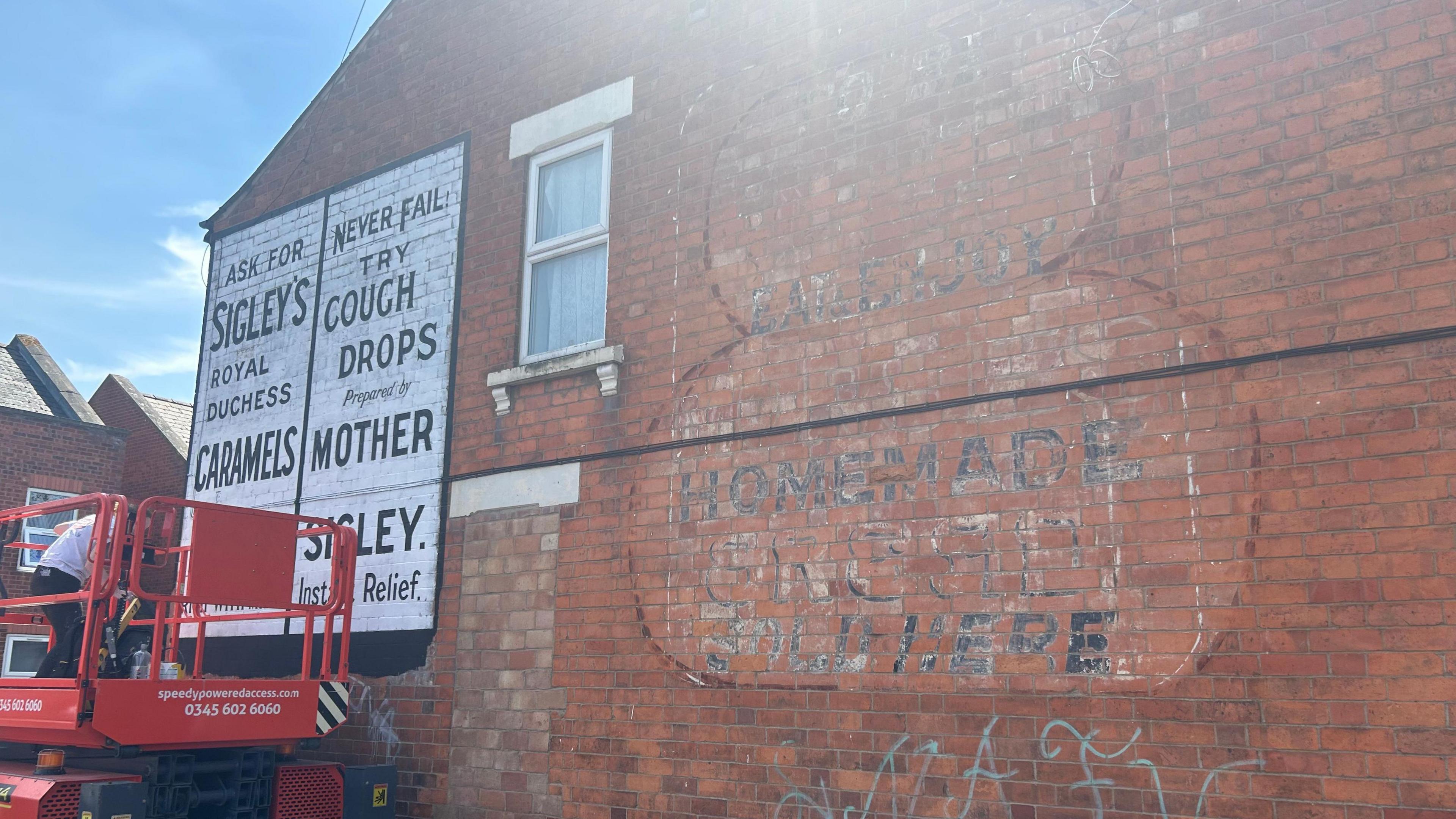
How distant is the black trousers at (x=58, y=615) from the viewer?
7051mm

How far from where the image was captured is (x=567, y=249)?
8.85 m

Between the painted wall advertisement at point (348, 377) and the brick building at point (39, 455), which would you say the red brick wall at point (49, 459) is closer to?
the brick building at point (39, 455)

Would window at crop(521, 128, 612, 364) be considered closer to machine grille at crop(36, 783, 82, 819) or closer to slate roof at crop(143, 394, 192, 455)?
machine grille at crop(36, 783, 82, 819)

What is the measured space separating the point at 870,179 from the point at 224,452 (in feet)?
24.5

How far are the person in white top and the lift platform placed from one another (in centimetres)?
13

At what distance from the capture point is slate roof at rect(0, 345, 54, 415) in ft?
74.0

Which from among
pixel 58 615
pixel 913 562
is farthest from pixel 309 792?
pixel 913 562

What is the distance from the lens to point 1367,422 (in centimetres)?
524

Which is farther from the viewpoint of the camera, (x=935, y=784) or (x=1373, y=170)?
(x=935, y=784)

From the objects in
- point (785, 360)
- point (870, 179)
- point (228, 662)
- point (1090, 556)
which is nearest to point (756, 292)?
point (785, 360)

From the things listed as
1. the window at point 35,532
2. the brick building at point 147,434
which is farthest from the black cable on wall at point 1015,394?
the brick building at point 147,434

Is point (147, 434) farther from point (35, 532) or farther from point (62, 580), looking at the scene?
point (62, 580)

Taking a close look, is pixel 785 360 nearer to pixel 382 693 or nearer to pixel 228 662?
pixel 382 693

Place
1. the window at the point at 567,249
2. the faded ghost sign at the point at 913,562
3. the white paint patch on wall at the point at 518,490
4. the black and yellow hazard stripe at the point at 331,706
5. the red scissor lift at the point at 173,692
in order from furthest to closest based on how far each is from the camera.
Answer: the window at the point at 567,249, the white paint patch on wall at the point at 518,490, the black and yellow hazard stripe at the point at 331,706, the red scissor lift at the point at 173,692, the faded ghost sign at the point at 913,562
